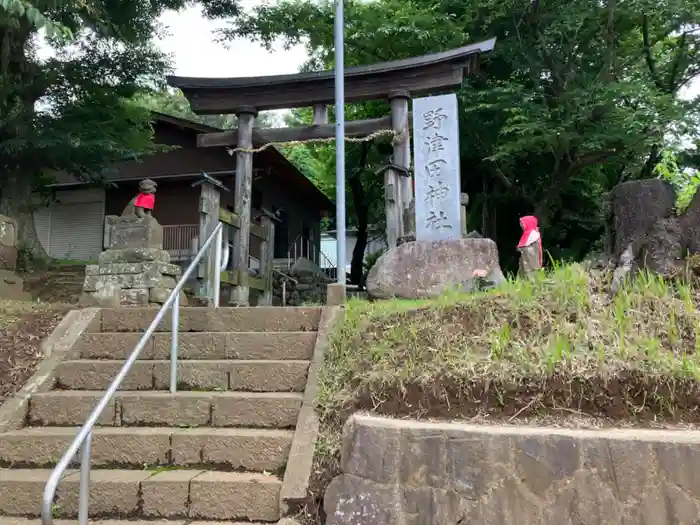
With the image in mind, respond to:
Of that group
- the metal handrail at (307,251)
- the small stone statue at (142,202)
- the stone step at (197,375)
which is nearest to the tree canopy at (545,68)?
the metal handrail at (307,251)

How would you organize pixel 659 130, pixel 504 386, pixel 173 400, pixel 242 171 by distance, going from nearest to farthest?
pixel 504 386 < pixel 173 400 < pixel 242 171 < pixel 659 130

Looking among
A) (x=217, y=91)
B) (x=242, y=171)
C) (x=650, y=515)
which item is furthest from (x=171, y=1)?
(x=650, y=515)

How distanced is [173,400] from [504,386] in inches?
95.8

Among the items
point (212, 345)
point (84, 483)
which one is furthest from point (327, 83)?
point (84, 483)

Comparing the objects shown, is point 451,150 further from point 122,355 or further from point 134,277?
point 122,355

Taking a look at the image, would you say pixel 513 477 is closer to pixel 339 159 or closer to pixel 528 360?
pixel 528 360

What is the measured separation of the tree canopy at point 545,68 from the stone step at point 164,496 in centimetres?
990

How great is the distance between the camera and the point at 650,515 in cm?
300

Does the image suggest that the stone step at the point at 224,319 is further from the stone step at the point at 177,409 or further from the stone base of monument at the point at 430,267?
the stone base of monument at the point at 430,267

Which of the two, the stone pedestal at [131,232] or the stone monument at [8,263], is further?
the stone monument at [8,263]

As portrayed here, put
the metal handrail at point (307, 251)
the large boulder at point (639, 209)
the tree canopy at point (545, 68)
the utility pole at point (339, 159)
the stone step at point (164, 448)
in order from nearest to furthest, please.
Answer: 1. the stone step at point (164, 448)
2. the large boulder at point (639, 209)
3. the utility pole at point (339, 159)
4. the tree canopy at point (545, 68)
5. the metal handrail at point (307, 251)

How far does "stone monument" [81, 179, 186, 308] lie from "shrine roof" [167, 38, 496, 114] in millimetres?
4131

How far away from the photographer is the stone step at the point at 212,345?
4.84 metres

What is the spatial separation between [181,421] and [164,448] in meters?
0.32
